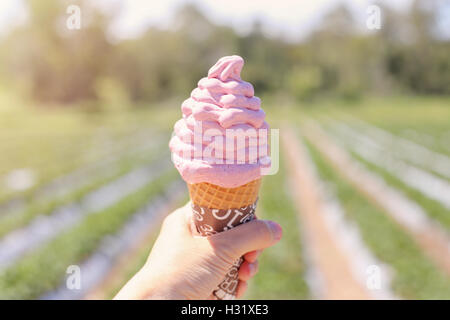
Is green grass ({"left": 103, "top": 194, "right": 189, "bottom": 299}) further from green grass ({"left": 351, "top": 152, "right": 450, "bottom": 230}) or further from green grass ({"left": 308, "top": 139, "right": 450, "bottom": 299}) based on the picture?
green grass ({"left": 351, "top": 152, "right": 450, "bottom": 230})

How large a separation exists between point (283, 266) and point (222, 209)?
3.56 m

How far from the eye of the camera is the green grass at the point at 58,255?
4.33m

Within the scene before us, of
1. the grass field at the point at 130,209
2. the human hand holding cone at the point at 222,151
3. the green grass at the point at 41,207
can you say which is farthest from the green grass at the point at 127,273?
the human hand holding cone at the point at 222,151

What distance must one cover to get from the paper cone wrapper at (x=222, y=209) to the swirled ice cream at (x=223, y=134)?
0.09 m

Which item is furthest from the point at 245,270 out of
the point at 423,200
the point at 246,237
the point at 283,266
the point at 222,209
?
the point at 423,200

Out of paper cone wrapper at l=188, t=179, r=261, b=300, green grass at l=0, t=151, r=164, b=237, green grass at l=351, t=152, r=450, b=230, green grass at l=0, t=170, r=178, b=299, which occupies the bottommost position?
green grass at l=351, t=152, r=450, b=230

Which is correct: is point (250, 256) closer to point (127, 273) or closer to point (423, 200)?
point (127, 273)

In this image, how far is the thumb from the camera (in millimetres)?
1650

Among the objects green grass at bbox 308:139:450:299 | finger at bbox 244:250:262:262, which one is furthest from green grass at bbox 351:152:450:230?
finger at bbox 244:250:262:262

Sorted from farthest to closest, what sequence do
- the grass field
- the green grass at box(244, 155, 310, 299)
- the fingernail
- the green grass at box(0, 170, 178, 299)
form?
the grass field
the green grass at box(244, 155, 310, 299)
the green grass at box(0, 170, 178, 299)
the fingernail

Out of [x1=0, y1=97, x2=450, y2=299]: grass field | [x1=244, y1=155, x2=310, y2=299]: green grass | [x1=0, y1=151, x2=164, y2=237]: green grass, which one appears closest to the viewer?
[x1=244, y1=155, x2=310, y2=299]: green grass

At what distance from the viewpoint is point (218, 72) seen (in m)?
1.77

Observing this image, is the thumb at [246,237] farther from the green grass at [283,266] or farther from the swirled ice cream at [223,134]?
the green grass at [283,266]
